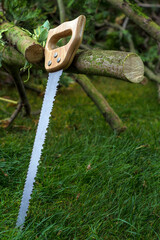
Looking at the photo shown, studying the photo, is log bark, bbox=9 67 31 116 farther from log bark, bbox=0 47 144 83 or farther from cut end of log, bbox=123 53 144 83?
cut end of log, bbox=123 53 144 83

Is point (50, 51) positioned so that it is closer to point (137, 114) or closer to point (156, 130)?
point (156, 130)

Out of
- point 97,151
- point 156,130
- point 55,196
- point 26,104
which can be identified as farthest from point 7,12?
point 156,130

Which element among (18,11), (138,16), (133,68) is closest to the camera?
(133,68)

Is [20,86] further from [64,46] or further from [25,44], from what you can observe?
[64,46]

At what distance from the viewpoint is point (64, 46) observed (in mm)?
1570

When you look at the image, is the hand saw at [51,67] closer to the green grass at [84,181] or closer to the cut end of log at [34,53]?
the cut end of log at [34,53]

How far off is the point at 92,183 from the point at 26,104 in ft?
4.47

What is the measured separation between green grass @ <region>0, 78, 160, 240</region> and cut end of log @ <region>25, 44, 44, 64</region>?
0.88 meters

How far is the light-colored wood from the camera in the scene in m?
1.52

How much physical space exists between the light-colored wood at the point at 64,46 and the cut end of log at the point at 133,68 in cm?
30

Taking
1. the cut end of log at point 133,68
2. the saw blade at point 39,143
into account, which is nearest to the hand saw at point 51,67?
the saw blade at point 39,143

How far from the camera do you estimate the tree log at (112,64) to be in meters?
1.43

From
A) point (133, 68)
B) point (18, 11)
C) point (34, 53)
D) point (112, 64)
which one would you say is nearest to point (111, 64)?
point (112, 64)

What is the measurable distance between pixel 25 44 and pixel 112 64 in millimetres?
577
